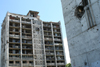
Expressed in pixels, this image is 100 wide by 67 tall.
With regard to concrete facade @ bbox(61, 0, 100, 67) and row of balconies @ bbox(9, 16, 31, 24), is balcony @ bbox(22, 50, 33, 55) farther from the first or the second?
concrete facade @ bbox(61, 0, 100, 67)

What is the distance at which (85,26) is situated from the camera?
63.7ft

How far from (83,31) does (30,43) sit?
3872 centimetres

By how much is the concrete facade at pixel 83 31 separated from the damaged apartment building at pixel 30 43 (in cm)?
3383

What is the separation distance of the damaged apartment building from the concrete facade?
111 ft

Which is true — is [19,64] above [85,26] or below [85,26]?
below

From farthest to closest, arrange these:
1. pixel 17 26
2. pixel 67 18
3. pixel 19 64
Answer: pixel 17 26, pixel 19 64, pixel 67 18

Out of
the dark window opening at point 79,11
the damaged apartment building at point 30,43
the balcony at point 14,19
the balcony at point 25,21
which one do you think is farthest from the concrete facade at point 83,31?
the balcony at point 25,21

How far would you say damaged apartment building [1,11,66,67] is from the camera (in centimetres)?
5259

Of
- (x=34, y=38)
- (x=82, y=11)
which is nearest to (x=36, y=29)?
(x=34, y=38)

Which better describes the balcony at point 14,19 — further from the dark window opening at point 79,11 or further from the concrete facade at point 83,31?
the dark window opening at point 79,11

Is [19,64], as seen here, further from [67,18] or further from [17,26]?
[67,18]

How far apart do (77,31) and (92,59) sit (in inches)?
199

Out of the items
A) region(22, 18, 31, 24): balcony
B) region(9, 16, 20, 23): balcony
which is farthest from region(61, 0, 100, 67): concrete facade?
region(22, 18, 31, 24): balcony

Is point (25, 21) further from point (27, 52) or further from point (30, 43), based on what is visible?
point (27, 52)
